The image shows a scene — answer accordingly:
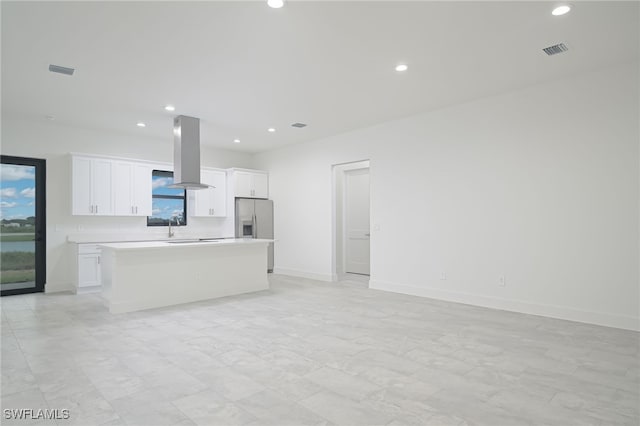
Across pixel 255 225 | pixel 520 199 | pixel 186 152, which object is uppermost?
pixel 186 152

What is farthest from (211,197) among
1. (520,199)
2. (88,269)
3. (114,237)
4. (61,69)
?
(520,199)

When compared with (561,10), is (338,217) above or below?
below

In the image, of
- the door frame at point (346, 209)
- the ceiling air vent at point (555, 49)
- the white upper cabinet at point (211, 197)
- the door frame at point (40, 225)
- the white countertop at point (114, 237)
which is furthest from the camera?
the door frame at point (346, 209)

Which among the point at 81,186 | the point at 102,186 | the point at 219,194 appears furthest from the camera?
the point at 219,194

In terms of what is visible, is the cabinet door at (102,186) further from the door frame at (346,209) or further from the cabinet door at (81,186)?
the door frame at (346,209)

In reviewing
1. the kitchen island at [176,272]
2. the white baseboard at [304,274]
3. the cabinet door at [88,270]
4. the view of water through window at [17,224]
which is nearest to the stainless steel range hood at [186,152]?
the kitchen island at [176,272]

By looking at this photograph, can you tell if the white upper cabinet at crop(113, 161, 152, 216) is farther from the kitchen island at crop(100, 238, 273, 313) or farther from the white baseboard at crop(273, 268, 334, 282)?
the white baseboard at crop(273, 268, 334, 282)

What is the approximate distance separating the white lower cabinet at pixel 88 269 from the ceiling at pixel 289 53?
7.42ft

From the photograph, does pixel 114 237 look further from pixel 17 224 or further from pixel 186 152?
pixel 186 152

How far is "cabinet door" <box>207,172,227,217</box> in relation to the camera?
8.21 m

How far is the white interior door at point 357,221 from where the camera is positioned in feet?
27.4

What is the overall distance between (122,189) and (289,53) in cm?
471

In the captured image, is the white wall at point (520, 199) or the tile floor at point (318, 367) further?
the white wall at point (520, 199)

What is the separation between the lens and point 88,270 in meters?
6.19
